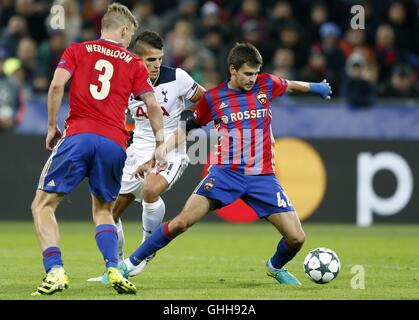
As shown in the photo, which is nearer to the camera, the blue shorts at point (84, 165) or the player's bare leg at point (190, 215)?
the blue shorts at point (84, 165)

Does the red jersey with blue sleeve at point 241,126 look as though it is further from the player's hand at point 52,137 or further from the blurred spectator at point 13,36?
the blurred spectator at point 13,36

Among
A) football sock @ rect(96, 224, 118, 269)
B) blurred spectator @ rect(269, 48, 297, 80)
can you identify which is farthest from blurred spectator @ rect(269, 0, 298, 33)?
football sock @ rect(96, 224, 118, 269)

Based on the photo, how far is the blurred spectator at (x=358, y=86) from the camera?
15.8 m

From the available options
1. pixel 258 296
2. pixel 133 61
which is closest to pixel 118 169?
pixel 133 61

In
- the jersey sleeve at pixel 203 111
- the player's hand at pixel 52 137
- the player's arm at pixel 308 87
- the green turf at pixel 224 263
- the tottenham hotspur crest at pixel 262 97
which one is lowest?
the green turf at pixel 224 263

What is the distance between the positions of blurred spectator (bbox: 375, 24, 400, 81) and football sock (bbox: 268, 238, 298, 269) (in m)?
9.20

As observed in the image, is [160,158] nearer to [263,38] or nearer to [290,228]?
[290,228]

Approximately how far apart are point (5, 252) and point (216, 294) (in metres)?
4.24

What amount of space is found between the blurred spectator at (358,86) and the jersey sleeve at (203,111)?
723cm

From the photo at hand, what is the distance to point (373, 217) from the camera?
15.7 metres

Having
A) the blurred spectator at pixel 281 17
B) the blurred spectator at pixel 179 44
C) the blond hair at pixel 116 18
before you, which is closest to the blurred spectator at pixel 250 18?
the blurred spectator at pixel 281 17

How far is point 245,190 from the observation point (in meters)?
8.73

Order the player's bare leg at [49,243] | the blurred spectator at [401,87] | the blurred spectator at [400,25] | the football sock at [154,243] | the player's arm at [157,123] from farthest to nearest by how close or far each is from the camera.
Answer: the blurred spectator at [400,25] < the blurred spectator at [401,87] < the football sock at [154,243] < the player's arm at [157,123] < the player's bare leg at [49,243]

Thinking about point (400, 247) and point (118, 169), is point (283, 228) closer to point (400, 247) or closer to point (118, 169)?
point (118, 169)
